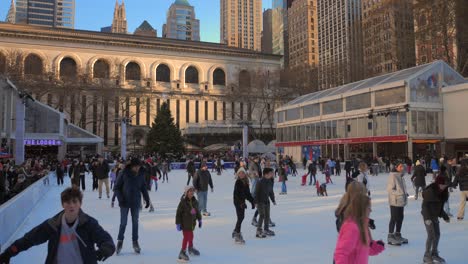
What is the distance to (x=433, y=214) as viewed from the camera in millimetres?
5977

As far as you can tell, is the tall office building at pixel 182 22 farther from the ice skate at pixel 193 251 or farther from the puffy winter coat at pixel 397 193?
the ice skate at pixel 193 251

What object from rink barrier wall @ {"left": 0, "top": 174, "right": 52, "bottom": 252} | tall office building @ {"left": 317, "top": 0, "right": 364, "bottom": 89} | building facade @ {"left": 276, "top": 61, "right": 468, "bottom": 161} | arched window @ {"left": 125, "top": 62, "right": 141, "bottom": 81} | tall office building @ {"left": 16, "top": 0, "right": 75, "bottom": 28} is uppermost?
tall office building @ {"left": 16, "top": 0, "right": 75, "bottom": 28}

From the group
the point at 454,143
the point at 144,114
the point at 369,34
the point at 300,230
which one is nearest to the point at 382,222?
the point at 300,230

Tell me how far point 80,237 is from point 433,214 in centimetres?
485

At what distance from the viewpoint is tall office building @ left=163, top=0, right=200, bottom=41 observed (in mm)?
174375

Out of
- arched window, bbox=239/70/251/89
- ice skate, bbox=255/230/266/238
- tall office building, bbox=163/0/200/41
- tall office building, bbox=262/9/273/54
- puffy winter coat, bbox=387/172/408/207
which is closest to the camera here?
puffy winter coat, bbox=387/172/408/207


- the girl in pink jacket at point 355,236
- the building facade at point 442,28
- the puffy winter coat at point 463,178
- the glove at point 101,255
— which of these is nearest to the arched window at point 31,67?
the building facade at point 442,28

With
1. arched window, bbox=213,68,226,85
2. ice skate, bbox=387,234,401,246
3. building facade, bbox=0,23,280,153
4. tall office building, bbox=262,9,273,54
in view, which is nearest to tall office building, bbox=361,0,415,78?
building facade, bbox=0,23,280,153

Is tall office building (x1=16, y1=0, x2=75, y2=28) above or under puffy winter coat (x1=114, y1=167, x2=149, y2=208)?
above

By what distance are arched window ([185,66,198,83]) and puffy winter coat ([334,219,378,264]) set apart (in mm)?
83797

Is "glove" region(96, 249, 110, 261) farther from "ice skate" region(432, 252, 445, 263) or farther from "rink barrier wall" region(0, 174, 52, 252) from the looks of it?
"ice skate" region(432, 252, 445, 263)

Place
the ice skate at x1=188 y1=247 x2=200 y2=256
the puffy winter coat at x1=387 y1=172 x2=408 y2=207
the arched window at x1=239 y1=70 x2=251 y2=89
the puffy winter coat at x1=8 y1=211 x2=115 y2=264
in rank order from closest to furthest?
the puffy winter coat at x1=8 y1=211 x2=115 y2=264 < the ice skate at x1=188 y1=247 x2=200 y2=256 < the puffy winter coat at x1=387 y1=172 x2=408 y2=207 < the arched window at x1=239 y1=70 x2=251 y2=89

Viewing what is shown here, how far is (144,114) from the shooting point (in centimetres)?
7888

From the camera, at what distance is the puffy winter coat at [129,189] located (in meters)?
6.94
